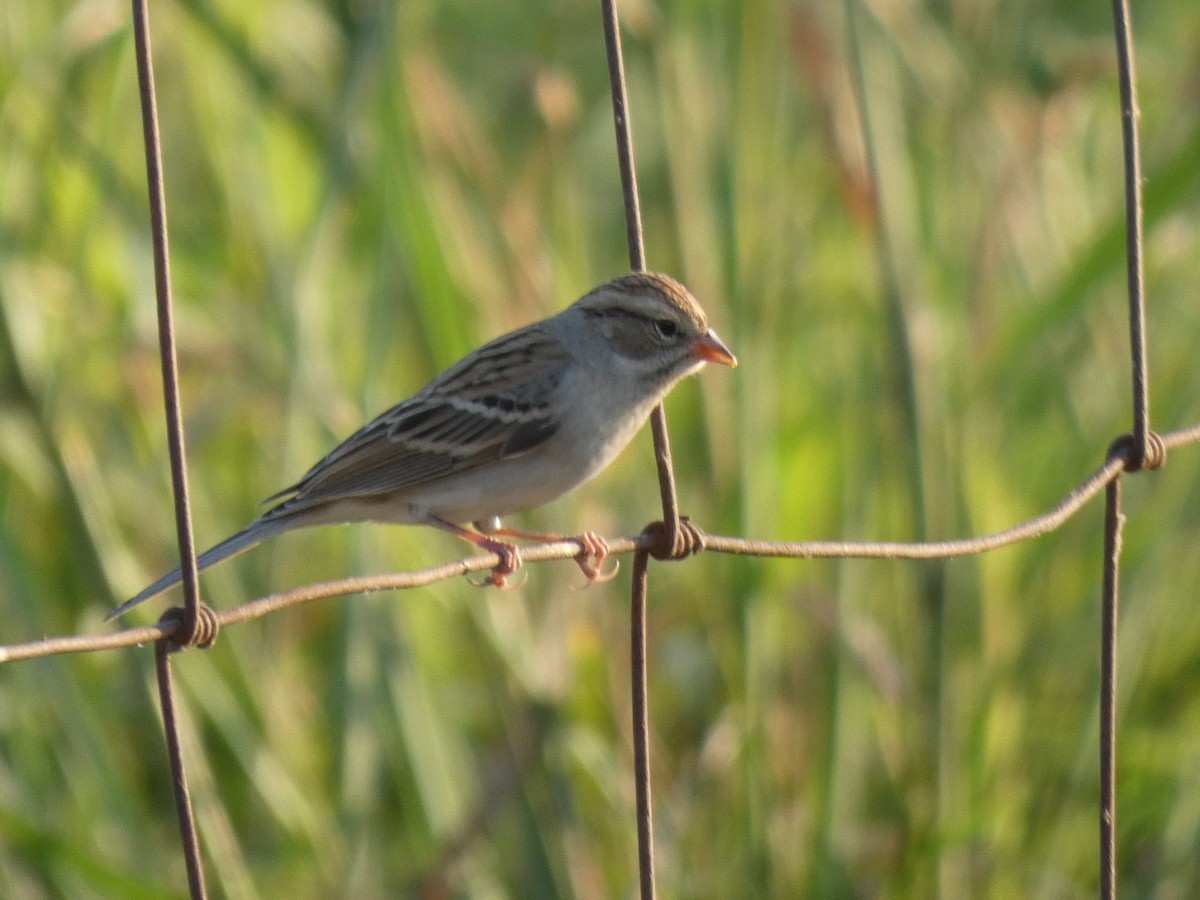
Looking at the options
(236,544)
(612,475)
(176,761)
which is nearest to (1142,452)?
(236,544)

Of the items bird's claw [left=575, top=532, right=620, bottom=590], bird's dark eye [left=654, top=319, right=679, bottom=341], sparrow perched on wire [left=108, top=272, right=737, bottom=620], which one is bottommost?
bird's claw [left=575, top=532, right=620, bottom=590]

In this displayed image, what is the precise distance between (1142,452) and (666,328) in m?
0.95

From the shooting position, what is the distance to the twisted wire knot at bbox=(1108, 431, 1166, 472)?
2818 millimetres

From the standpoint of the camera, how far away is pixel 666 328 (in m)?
3.37

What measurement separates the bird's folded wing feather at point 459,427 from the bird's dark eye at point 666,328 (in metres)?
0.24

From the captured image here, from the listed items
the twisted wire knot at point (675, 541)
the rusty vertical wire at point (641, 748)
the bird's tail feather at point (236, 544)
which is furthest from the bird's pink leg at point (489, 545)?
the rusty vertical wire at point (641, 748)

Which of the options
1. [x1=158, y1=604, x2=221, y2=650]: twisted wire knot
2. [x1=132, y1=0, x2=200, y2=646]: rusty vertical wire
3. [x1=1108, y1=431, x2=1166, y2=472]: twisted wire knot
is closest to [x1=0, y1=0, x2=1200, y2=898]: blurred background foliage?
[x1=1108, y1=431, x2=1166, y2=472]: twisted wire knot

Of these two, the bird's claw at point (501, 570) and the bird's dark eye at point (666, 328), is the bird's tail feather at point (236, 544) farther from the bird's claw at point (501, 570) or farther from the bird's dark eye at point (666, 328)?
the bird's dark eye at point (666, 328)

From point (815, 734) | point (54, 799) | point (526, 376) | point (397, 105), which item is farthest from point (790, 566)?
point (54, 799)

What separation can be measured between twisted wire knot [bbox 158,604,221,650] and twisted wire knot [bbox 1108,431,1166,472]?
5.07 feet

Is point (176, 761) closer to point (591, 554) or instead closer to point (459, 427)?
point (591, 554)

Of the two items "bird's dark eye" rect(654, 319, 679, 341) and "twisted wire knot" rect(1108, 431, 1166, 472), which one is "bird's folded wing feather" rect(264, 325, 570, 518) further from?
"twisted wire knot" rect(1108, 431, 1166, 472)

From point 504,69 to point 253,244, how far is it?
4.37ft

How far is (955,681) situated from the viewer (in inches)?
162
